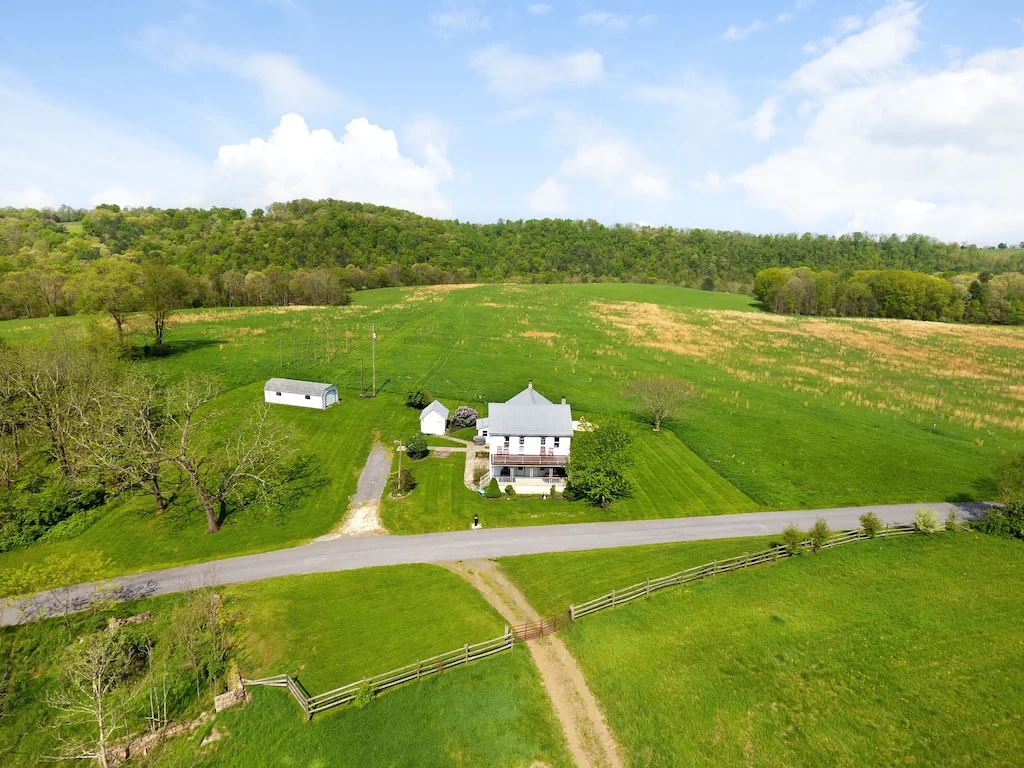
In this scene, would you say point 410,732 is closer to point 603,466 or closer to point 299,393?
point 603,466

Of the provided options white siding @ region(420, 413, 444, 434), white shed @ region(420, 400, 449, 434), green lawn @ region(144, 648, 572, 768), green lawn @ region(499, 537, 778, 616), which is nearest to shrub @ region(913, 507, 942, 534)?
green lawn @ region(499, 537, 778, 616)

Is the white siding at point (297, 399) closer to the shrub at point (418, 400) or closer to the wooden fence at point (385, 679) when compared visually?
the shrub at point (418, 400)

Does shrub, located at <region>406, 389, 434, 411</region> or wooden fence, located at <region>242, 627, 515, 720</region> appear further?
shrub, located at <region>406, 389, 434, 411</region>

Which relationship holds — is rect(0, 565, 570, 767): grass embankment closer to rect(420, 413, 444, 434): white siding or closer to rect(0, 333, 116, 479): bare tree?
rect(0, 333, 116, 479): bare tree


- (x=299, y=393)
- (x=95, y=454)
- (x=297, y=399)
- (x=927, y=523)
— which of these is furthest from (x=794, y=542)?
(x=297, y=399)

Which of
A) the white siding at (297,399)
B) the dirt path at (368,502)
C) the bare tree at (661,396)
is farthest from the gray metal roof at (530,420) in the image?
the white siding at (297,399)

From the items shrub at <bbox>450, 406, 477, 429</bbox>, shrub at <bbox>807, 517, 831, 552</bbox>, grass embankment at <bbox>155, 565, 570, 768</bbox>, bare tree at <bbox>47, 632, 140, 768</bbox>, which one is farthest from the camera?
shrub at <bbox>450, 406, 477, 429</bbox>
